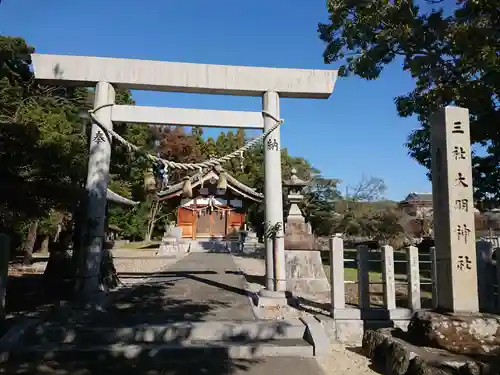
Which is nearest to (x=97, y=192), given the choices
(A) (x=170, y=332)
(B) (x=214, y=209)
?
(A) (x=170, y=332)

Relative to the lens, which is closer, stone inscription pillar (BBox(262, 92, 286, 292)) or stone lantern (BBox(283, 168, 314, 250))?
stone inscription pillar (BBox(262, 92, 286, 292))

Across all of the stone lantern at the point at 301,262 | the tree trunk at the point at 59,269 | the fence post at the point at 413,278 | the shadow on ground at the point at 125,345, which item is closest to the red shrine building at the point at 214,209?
the stone lantern at the point at 301,262

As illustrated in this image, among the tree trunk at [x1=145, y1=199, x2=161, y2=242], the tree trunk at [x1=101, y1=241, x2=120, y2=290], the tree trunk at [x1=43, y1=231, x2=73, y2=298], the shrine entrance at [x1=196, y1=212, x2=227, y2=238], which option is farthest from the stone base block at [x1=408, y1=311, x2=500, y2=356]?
the tree trunk at [x1=145, y1=199, x2=161, y2=242]

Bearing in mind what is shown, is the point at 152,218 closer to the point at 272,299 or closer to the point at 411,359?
the point at 272,299

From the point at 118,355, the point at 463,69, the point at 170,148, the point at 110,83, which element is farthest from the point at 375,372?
the point at 170,148

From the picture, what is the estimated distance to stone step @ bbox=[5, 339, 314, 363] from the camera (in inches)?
191

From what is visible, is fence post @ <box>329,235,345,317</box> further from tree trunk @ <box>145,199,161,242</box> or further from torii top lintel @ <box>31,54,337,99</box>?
tree trunk @ <box>145,199,161,242</box>

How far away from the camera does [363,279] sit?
6.75 meters

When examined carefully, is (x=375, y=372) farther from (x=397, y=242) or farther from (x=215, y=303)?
(x=397, y=242)

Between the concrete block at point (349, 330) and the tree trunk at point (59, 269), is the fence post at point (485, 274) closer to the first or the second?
the concrete block at point (349, 330)

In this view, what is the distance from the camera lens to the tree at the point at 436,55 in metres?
8.05

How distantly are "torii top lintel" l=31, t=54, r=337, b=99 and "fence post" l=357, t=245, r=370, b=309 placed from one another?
3212mm

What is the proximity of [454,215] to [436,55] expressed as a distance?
249 inches

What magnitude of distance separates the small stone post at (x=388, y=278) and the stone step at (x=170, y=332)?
183 centimetres
